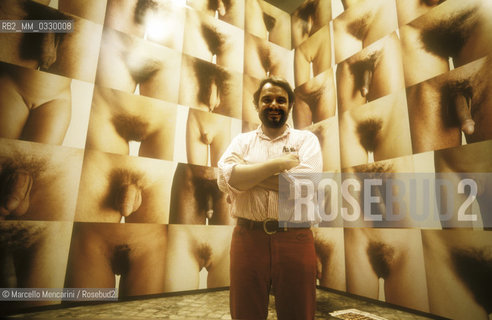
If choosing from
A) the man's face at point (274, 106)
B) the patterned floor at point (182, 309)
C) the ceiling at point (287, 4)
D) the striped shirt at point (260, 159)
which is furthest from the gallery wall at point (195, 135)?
the man's face at point (274, 106)

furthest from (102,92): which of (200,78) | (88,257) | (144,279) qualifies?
(144,279)

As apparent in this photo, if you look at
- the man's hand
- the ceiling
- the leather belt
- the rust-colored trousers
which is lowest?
the rust-colored trousers

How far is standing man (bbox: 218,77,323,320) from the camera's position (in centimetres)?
151

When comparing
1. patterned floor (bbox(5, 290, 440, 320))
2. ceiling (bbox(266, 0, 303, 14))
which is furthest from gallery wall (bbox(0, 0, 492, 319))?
ceiling (bbox(266, 0, 303, 14))

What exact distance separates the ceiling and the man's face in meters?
2.80

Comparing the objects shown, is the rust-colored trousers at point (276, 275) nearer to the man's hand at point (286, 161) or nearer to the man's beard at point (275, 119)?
the man's hand at point (286, 161)

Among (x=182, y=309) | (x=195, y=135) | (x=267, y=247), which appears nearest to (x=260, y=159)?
(x=267, y=247)

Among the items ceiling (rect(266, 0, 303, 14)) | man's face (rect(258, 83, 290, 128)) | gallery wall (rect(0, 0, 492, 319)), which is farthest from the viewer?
ceiling (rect(266, 0, 303, 14))

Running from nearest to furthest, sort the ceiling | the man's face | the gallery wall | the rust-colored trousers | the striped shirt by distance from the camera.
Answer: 1. the rust-colored trousers
2. the striped shirt
3. the man's face
4. the gallery wall
5. the ceiling

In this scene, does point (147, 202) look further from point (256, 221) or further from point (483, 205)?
point (483, 205)

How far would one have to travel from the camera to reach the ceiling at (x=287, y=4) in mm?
3967

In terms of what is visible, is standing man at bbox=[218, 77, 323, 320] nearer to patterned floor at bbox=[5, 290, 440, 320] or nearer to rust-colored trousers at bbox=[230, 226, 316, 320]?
rust-colored trousers at bbox=[230, 226, 316, 320]

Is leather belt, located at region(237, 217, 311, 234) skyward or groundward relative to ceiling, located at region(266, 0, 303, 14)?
groundward

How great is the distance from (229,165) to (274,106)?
527 millimetres
